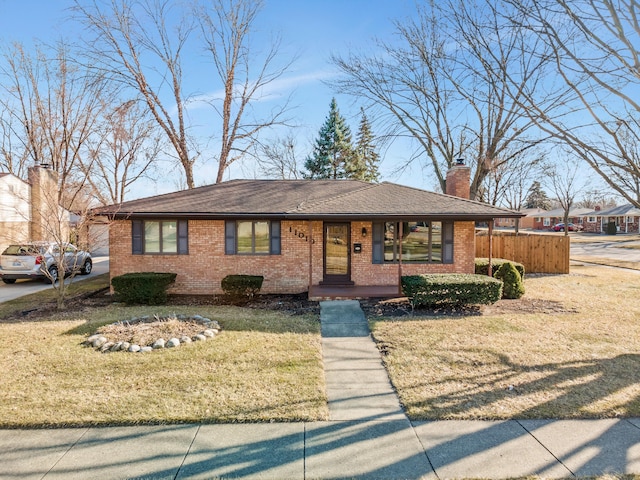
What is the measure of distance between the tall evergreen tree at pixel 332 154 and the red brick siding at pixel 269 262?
2403cm

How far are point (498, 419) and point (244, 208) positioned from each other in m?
9.04

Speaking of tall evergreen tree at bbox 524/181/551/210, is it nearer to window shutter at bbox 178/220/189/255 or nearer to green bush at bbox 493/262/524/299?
green bush at bbox 493/262/524/299

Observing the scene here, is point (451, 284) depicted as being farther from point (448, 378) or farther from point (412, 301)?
point (448, 378)

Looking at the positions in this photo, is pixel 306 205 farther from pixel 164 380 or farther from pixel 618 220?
pixel 618 220

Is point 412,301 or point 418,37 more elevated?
point 418,37

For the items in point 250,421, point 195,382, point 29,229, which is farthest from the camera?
point 29,229

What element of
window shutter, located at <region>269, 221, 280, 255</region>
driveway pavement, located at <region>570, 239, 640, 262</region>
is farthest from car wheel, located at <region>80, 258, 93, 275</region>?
driveway pavement, located at <region>570, 239, 640, 262</region>

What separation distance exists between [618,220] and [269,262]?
61177 mm

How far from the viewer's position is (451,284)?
9.01 metres

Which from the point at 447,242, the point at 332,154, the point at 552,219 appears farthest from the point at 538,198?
the point at 447,242

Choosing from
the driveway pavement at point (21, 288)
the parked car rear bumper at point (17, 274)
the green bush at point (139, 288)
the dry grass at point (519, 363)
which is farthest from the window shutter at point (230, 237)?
the parked car rear bumper at point (17, 274)

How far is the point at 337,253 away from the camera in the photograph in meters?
11.9

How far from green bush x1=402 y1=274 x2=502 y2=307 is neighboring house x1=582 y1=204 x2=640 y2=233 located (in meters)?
54.4

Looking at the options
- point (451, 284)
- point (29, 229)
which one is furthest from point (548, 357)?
point (29, 229)
